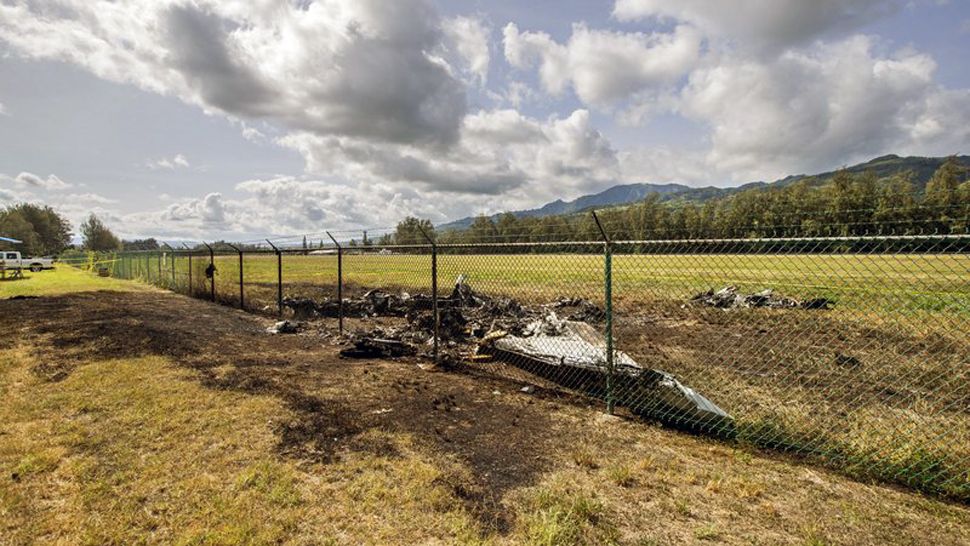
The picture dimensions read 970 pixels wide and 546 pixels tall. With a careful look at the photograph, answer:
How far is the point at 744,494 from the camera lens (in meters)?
3.23

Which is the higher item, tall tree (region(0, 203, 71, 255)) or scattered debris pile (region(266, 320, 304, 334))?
tall tree (region(0, 203, 71, 255))


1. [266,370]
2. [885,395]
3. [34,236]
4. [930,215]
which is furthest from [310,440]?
[34,236]

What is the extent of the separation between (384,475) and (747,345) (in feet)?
26.4

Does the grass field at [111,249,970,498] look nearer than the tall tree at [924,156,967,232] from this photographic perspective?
No

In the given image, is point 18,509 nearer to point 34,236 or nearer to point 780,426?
point 780,426

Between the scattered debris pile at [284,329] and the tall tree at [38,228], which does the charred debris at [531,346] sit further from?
the tall tree at [38,228]

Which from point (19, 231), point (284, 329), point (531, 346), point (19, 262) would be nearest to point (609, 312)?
point (531, 346)

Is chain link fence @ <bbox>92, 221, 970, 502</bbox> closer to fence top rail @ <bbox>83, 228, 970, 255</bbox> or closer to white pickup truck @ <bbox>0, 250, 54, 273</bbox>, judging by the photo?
fence top rail @ <bbox>83, 228, 970, 255</bbox>

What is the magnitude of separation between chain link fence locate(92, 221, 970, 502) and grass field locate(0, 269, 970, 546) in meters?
0.48

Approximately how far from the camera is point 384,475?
356cm

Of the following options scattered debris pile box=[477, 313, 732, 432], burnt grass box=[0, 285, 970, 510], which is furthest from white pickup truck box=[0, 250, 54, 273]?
scattered debris pile box=[477, 313, 732, 432]

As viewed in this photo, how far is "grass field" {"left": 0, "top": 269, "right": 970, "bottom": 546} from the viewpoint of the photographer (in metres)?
2.84

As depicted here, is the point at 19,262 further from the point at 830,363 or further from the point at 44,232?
the point at 44,232

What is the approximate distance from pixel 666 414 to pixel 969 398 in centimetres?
438
